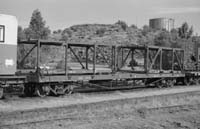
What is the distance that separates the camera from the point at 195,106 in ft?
43.6

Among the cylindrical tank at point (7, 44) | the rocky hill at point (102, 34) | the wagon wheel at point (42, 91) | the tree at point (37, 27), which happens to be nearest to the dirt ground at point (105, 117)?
the cylindrical tank at point (7, 44)

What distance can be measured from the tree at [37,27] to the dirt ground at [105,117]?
28.1 m

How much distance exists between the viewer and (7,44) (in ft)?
44.2

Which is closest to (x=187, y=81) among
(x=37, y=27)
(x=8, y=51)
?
(x=8, y=51)

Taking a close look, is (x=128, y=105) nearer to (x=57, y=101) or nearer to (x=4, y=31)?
(x=57, y=101)

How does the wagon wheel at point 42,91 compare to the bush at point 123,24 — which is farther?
the bush at point 123,24

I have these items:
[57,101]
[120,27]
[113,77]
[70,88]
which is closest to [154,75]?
[113,77]

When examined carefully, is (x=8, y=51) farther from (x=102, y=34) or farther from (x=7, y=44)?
(x=102, y=34)

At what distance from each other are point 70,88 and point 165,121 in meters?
7.16

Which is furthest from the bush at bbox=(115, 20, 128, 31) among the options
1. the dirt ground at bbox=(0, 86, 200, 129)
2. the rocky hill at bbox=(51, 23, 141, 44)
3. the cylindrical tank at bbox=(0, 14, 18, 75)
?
the dirt ground at bbox=(0, 86, 200, 129)

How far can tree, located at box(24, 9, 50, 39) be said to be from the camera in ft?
129

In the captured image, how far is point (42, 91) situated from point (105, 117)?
5760 mm

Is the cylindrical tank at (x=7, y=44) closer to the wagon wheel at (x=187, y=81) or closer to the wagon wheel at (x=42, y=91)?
the wagon wheel at (x=42, y=91)

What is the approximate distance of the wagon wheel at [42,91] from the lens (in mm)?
15086
